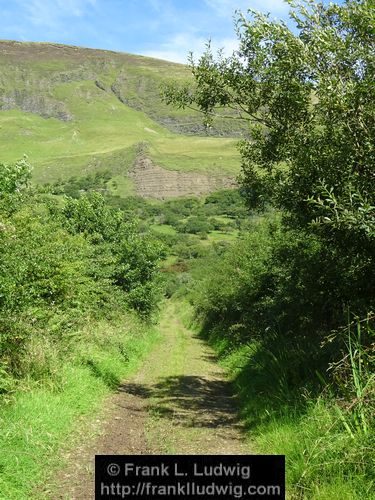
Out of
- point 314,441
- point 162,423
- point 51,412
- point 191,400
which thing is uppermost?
point 314,441

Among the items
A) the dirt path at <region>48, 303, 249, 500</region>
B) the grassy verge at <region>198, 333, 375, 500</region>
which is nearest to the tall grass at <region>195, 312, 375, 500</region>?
the grassy verge at <region>198, 333, 375, 500</region>

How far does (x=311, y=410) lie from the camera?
7262 mm

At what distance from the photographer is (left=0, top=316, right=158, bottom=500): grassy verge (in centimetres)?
627

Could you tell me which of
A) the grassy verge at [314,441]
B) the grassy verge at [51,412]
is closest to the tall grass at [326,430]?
the grassy verge at [314,441]

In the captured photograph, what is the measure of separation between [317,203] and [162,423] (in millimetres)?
5569

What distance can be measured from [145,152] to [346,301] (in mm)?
177189

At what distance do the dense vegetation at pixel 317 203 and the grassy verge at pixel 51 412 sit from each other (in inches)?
134

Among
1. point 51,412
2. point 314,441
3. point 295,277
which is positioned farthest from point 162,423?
point 295,277

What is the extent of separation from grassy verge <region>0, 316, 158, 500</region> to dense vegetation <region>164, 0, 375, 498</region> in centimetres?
339

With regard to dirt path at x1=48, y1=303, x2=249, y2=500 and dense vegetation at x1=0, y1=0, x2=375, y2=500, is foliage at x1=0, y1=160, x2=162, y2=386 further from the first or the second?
dirt path at x1=48, y1=303, x2=249, y2=500

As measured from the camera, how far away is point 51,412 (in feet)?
27.6

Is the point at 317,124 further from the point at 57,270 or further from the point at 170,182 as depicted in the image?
the point at 170,182

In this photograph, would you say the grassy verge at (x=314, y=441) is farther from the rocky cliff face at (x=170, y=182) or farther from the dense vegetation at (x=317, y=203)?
the rocky cliff face at (x=170, y=182)

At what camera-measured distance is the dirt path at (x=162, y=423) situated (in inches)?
286
